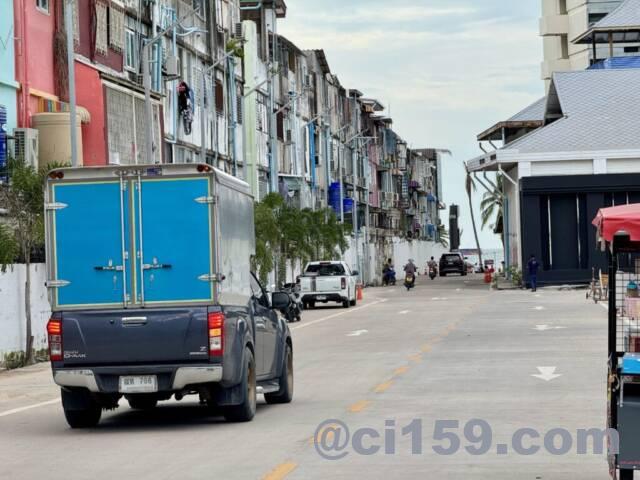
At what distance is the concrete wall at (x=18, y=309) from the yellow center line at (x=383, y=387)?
35.8ft

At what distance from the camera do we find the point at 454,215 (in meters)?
166

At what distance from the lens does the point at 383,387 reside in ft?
70.4

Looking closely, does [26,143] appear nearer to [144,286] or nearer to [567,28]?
[144,286]

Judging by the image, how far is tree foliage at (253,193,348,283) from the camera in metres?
55.7

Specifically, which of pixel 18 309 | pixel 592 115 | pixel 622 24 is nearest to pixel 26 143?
pixel 18 309

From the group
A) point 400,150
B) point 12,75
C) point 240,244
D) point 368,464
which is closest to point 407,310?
point 12,75

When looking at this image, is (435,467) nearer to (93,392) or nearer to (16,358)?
(93,392)

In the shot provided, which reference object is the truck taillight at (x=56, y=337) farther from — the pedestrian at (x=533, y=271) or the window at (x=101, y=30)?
the pedestrian at (x=533, y=271)

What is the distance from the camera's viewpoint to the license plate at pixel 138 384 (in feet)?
54.1

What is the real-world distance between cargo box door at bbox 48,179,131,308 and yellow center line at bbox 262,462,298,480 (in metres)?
4.12

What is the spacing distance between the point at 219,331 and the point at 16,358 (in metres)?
15.4

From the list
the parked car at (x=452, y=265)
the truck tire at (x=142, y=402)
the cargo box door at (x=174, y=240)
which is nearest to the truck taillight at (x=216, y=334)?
the cargo box door at (x=174, y=240)

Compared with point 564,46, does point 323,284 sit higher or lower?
lower

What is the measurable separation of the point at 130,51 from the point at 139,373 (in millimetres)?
34474
